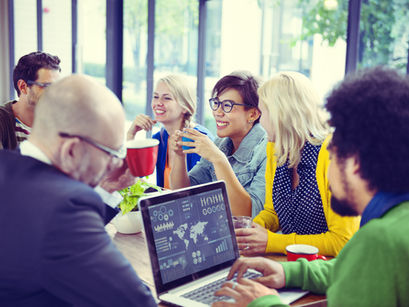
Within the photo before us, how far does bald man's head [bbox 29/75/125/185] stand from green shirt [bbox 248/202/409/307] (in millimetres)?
584

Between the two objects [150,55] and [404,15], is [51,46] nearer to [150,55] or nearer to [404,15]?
[150,55]

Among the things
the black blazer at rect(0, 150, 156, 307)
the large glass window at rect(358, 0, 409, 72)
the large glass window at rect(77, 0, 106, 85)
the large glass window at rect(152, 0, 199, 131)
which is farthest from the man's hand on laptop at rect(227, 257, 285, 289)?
the large glass window at rect(77, 0, 106, 85)

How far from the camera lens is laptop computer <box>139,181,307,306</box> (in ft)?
3.98

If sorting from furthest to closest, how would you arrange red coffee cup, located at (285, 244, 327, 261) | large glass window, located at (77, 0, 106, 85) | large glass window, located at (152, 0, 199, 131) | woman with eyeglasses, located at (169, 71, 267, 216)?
large glass window, located at (77, 0, 106, 85) < large glass window, located at (152, 0, 199, 131) < woman with eyeglasses, located at (169, 71, 267, 216) < red coffee cup, located at (285, 244, 327, 261)

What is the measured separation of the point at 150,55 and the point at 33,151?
155 inches

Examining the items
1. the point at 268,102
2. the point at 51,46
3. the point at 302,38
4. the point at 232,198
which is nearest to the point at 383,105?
the point at 268,102

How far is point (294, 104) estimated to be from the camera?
5.92 feet

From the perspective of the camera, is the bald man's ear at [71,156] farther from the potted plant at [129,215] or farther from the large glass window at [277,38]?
the large glass window at [277,38]

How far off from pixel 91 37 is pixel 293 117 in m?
4.83

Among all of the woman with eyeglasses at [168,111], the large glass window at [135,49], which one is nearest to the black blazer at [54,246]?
the woman with eyeglasses at [168,111]

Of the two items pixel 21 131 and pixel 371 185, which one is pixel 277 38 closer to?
pixel 21 131

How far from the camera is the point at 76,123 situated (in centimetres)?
98

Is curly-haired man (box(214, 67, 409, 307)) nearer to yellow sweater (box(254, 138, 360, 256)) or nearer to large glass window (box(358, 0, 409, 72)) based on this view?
yellow sweater (box(254, 138, 360, 256))

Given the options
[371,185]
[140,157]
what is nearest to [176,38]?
[140,157]
